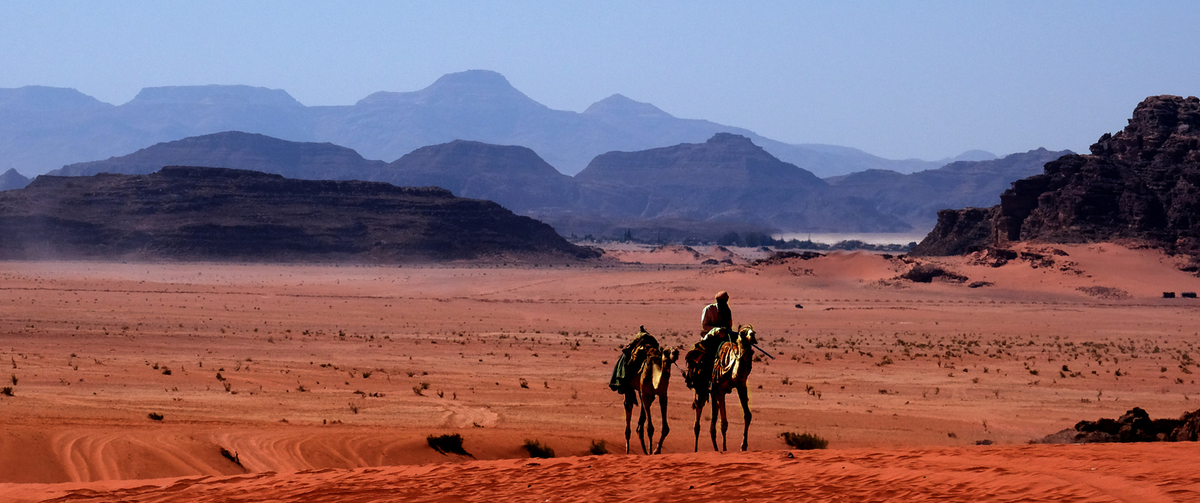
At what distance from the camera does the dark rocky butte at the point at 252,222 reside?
10369cm

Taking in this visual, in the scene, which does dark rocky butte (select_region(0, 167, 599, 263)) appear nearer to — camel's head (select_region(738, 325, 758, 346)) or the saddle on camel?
the saddle on camel

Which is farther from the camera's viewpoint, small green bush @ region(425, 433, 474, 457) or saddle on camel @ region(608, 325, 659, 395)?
small green bush @ region(425, 433, 474, 457)

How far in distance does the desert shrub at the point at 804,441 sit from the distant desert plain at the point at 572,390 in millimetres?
599

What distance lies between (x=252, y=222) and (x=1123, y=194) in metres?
78.2

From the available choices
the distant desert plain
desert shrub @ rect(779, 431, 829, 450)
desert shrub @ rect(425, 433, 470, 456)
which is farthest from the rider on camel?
desert shrub @ rect(779, 431, 829, 450)

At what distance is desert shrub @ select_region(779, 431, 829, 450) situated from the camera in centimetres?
1540

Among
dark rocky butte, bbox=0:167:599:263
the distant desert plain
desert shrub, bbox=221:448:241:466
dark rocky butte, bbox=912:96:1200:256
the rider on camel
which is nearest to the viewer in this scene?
the distant desert plain

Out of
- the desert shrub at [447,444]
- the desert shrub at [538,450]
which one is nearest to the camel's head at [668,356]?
the desert shrub at [538,450]

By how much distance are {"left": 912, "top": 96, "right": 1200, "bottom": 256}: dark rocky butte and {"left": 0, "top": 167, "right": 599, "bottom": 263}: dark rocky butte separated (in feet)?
153

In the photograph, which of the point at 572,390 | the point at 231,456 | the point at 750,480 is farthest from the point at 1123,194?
the point at 231,456

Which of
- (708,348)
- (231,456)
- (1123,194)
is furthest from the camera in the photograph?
(1123,194)

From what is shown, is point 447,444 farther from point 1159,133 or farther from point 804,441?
point 1159,133

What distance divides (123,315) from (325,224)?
69844 millimetres

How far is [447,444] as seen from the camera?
14.0 metres
